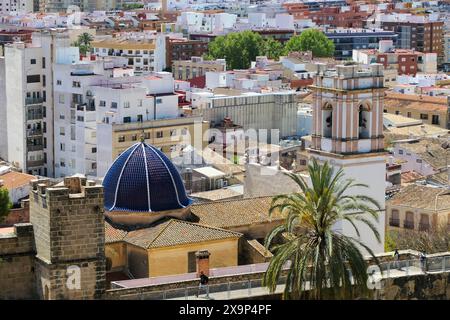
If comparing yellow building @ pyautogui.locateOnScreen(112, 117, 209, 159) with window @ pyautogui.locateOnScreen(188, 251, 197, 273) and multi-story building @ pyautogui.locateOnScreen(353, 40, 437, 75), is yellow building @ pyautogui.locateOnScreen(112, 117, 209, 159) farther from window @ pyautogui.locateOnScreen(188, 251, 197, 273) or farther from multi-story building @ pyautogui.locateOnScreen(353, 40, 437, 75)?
multi-story building @ pyautogui.locateOnScreen(353, 40, 437, 75)

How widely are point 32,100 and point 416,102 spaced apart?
22129 mm

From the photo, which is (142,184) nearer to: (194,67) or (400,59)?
(194,67)

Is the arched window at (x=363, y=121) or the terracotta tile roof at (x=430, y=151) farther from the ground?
the arched window at (x=363, y=121)

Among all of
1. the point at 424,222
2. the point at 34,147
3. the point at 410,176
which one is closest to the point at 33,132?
the point at 34,147

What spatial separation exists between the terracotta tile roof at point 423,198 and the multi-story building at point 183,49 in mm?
51119

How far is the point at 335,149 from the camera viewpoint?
30766mm

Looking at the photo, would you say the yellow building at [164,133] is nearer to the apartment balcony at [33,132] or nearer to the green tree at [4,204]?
the apartment balcony at [33,132]

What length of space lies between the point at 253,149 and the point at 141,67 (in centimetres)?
3705

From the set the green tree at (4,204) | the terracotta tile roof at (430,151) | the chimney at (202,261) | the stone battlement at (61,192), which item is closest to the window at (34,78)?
the green tree at (4,204)

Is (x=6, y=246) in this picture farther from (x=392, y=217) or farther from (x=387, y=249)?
(x=392, y=217)

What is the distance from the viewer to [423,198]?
43125mm

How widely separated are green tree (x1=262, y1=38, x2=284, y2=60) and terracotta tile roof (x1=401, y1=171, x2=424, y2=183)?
154ft

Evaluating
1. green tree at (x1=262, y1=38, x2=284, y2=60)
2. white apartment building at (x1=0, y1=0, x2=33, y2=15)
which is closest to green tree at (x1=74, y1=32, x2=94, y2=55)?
green tree at (x1=262, y1=38, x2=284, y2=60)

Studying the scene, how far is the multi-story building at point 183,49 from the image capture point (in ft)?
312
